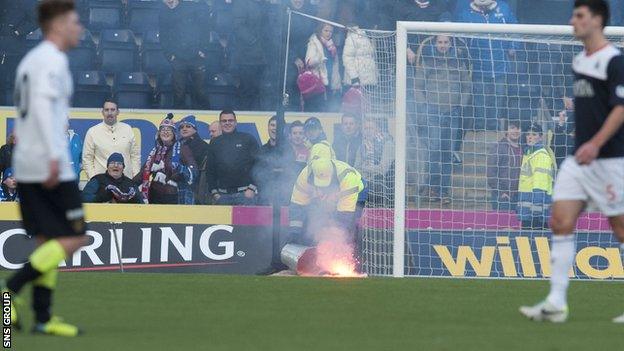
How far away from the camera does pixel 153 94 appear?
19.2 m

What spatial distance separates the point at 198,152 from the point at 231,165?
59 cm

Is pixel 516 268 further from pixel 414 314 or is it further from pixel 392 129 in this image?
pixel 414 314

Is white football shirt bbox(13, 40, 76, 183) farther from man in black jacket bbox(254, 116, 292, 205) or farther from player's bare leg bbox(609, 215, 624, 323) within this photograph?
man in black jacket bbox(254, 116, 292, 205)

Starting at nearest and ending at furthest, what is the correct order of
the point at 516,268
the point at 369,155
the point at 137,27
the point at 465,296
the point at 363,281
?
the point at 465,296, the point at 363,281, the point at 516,268, the point at 369,155, the point at 137,27

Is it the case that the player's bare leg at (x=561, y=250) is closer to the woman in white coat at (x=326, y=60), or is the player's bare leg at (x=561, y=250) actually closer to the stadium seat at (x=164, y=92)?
the woman in white coat at (x=326, y=60)

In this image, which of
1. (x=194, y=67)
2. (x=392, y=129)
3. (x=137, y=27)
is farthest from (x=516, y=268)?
(x=137, y=27)

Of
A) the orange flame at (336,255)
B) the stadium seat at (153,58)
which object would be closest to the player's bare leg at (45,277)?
the orange flame at (336,255)

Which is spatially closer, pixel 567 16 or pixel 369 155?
pixel 369 155

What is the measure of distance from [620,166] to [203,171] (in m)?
9.03

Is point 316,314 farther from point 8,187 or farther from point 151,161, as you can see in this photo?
point 8,187

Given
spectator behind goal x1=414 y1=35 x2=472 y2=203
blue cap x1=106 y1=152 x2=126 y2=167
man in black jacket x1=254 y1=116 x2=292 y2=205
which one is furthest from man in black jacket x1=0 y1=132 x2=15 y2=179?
spectator behind goal x1=414 y1=35 x2=472 y2=203

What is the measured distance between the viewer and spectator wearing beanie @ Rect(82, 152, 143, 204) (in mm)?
16531

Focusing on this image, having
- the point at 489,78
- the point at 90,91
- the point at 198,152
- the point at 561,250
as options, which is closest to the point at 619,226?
the point at 561,250

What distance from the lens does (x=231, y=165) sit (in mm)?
16828
